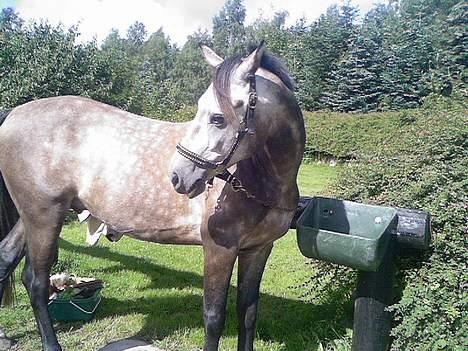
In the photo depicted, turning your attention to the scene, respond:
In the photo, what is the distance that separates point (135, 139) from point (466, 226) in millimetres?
2011

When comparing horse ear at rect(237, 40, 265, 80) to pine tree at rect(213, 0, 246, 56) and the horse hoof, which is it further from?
pine tree at rect(213, 0, 246, 56)

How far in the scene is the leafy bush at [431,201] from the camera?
229cm

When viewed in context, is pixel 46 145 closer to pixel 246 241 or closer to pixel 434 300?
pixel 246 241

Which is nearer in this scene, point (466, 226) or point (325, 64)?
point (466, 226)

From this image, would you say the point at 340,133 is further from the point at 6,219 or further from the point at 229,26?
the point at 229,26

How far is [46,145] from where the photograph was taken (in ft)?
9.19

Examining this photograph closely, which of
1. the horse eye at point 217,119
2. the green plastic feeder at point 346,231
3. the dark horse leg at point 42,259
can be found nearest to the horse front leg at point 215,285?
the green plastic feeder at point 346,231

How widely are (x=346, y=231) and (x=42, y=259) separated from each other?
79.4 inches

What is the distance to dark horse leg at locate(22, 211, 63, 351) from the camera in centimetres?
285

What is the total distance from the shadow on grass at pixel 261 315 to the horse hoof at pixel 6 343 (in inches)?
15.9

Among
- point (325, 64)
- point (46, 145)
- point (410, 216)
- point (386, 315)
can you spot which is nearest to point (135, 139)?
point (46, 145)

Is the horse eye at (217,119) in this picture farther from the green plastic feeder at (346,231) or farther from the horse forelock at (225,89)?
the green plastic feeder at (346,231)

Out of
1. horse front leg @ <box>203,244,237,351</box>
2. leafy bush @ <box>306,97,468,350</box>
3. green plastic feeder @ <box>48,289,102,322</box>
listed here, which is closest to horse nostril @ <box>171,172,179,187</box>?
horse front leg @ <box>203,244,237,351</box>

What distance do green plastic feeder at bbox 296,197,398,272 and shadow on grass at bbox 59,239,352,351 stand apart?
2.67ft
